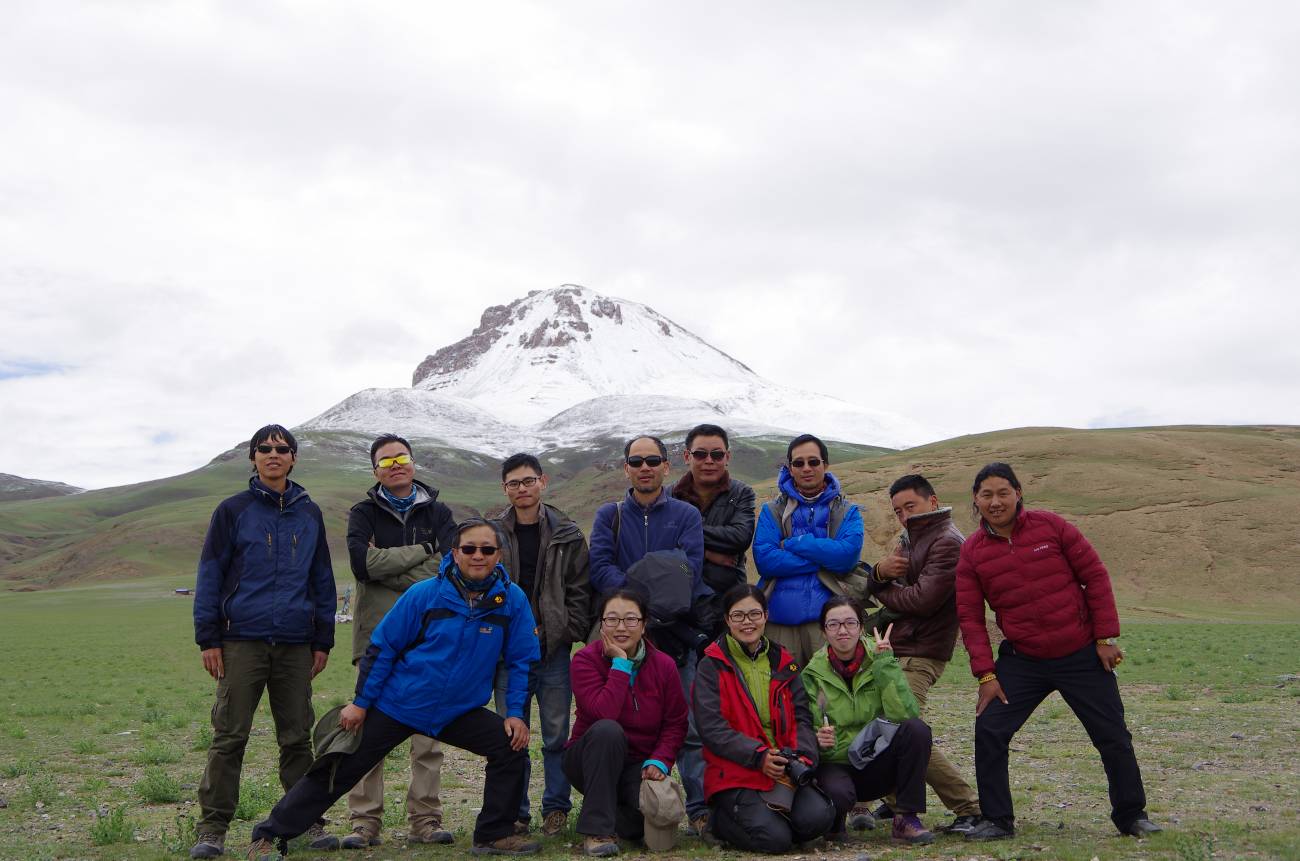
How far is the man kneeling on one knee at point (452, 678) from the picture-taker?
656 cm

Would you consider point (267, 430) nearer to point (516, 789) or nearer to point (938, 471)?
point (516, 789)

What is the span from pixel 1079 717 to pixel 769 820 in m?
2.39

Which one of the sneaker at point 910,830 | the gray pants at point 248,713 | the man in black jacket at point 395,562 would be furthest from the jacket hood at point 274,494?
the sneaker at point 910,830

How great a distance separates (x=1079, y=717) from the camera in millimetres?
6582

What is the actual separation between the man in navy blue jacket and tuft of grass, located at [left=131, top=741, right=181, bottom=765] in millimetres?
4756

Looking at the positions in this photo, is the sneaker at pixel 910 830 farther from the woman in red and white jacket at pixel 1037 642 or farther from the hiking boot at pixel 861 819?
the hiking boot at pixel 861 819

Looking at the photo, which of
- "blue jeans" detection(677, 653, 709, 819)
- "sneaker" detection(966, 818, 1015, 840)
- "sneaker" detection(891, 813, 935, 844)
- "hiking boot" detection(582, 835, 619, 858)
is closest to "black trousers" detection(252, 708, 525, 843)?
"hiking boot" detection(582, 835, 619, 858)

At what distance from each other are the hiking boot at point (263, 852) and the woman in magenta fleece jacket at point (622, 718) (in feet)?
6.82

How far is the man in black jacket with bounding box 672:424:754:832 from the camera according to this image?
7.38 metres

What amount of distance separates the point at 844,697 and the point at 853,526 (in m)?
1.39

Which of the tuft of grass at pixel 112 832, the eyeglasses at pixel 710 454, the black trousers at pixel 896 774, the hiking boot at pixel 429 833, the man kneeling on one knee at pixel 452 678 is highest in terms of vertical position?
the eyeglasses at pixel 710 454

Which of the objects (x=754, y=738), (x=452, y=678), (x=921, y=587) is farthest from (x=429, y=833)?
(x=921, y=587)

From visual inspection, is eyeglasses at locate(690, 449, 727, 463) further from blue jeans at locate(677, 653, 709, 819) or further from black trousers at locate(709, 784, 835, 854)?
black trousers at locate(709, 784, 835, 854)

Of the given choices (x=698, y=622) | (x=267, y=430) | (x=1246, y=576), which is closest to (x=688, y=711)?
(x=698, y=622)
